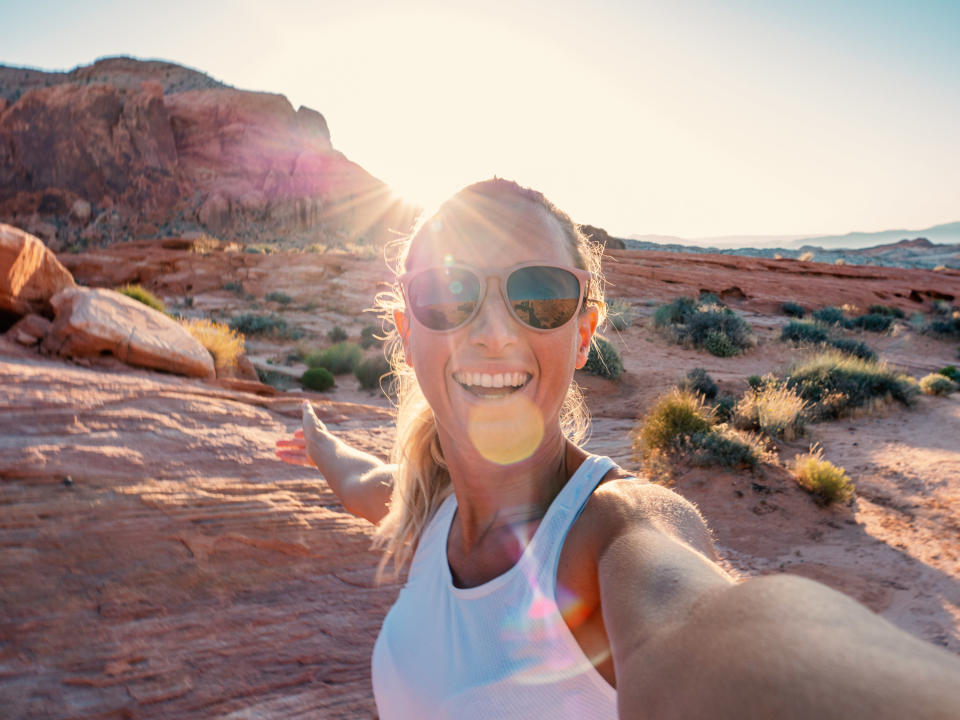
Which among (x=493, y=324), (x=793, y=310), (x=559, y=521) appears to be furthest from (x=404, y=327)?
(x=793, y=310)

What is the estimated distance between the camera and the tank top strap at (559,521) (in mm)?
1077

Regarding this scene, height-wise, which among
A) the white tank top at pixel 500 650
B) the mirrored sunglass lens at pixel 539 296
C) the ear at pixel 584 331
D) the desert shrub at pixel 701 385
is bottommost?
the desert shrub at pixel 701 385

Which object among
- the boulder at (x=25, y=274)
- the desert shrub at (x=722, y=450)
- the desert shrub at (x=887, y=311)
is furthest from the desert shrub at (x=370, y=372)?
the desert shrub at (x=887, y=311)

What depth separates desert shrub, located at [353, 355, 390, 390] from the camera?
11.2 meters

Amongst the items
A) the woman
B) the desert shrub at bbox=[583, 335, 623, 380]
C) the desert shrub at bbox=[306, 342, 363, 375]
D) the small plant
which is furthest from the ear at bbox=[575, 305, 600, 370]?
the small plant

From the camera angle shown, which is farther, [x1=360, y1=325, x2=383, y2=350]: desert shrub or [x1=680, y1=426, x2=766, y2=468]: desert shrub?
[x1=360, y1=325, x2=383, y2=350]: desert shrub

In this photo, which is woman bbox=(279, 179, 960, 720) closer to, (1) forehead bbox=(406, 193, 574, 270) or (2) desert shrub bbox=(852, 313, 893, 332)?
(1) forehead bbox=(406, 193, 574, 270)

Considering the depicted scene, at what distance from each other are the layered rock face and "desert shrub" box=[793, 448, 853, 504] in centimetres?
4279

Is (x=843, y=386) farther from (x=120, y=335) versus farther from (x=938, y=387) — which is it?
(x=120, y=335)

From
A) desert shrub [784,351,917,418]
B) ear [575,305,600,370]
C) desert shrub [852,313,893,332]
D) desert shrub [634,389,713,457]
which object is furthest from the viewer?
desert shrub [852,313,893,332]

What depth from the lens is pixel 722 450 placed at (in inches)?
235

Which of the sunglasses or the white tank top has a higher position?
the sunglasses

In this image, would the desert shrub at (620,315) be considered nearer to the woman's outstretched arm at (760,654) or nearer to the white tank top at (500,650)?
the white tank top at (500,650)

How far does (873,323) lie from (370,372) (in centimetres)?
1675
